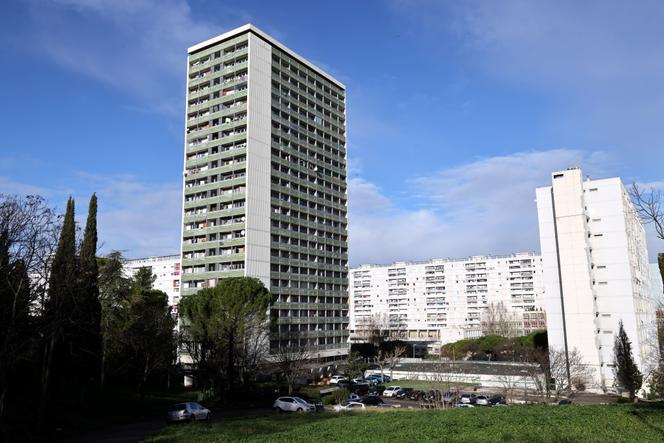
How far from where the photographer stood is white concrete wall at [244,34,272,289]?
236 ft

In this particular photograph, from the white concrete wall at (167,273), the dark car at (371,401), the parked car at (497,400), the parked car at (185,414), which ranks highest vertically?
the white concrete wall at (167,273)

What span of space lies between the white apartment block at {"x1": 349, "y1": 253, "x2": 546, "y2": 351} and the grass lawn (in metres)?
115

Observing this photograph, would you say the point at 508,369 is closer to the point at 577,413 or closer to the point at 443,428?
the point at 577,413

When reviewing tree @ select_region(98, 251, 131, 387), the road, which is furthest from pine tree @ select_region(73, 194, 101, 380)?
the road

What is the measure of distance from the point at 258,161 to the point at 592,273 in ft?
166

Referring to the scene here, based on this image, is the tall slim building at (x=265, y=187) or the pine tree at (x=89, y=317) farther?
the tall slim building at (x=265, y=187)

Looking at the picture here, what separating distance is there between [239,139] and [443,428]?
6310 cm

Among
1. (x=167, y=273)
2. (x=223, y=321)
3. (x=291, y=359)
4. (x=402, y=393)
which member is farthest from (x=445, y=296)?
(x=223, y=321)

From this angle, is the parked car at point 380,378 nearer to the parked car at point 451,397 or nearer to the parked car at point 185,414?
the parked car at point 451,397

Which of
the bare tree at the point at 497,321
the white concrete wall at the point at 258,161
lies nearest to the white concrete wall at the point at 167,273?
the white concrete wall at the point at 258,161

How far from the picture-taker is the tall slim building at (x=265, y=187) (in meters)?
73.6

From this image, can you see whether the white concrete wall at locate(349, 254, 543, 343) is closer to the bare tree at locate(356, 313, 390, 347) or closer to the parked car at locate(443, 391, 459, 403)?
the bare tree at locate(356, 313, 390, 347)

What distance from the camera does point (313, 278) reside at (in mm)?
82938

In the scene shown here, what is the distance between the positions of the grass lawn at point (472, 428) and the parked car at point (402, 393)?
3629cm
